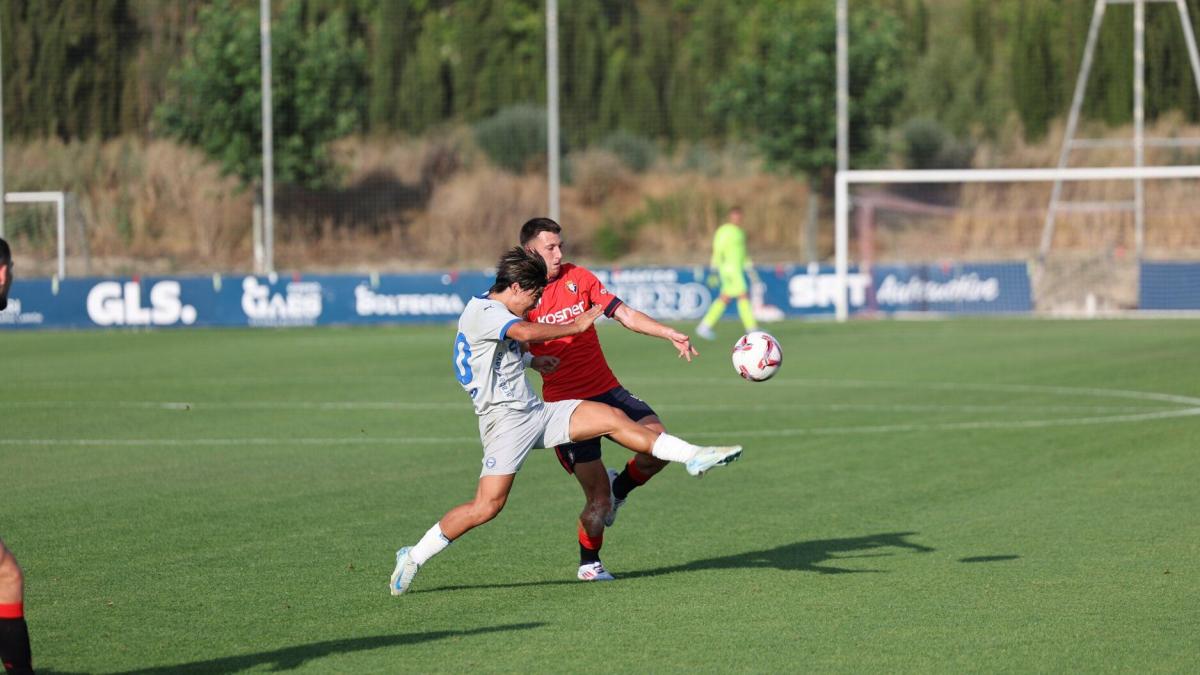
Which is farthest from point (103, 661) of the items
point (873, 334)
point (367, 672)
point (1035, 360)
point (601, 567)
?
point (873, 334)

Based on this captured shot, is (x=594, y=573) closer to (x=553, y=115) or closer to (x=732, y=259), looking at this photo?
(x=732, y=259)

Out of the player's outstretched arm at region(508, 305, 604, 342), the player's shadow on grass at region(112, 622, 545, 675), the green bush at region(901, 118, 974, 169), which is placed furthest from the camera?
the green bush at region(901, 118, 974, 169)

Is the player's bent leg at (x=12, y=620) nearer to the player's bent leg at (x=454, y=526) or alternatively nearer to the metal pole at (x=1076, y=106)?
the player's bent leg at (x=454, y=526)

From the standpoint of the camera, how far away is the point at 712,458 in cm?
822

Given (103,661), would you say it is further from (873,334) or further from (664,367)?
(873,334)

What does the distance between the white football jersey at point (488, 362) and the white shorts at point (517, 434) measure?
0.06 m

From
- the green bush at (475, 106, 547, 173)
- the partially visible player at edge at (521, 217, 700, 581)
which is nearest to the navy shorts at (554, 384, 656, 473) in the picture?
the partially visible player at edge at (521, 217, 700, 581)

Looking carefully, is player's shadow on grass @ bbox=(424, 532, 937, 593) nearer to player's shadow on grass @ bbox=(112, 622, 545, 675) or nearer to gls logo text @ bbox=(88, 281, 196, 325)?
player's shadow on grass @ bbox=(112, 622, 545, 675)

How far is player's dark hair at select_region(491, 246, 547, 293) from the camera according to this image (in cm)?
855

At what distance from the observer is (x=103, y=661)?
23.5 feet

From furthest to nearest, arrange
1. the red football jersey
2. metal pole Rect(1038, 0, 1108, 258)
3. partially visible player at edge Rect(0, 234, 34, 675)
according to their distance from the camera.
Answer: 1. metal pole Rect(1038, 0, 1108, 258)
2. the red football jersey
3. partially visible player at edge Rect(0, 234, 34, 675)

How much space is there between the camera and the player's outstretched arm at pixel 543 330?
8.38 metres

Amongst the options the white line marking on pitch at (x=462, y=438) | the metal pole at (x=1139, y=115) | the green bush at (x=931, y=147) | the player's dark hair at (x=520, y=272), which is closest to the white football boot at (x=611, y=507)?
the player's dark hair at (x=520, y=272)

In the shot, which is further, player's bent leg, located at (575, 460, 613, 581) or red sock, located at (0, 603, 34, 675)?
player's bent leg, located at (575, 460, 613, 581)
